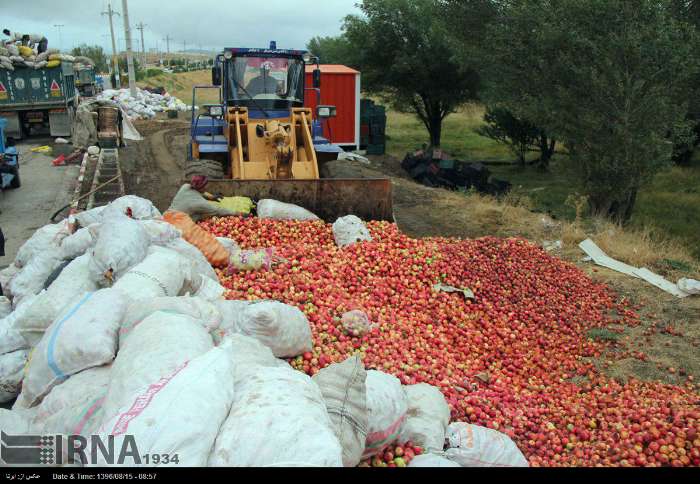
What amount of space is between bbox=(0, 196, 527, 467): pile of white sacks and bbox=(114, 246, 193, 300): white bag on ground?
0.04 feet

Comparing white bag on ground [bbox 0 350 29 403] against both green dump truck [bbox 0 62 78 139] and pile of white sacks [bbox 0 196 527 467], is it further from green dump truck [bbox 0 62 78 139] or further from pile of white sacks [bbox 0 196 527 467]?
green dump truck [bbox 0 62 78 139]

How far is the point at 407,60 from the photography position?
2241 centimetres

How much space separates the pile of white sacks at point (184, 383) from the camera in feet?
8.50

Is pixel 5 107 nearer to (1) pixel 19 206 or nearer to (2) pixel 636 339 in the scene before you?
(1) pixel 19 206

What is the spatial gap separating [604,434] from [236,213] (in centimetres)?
565

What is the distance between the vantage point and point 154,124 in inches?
1010

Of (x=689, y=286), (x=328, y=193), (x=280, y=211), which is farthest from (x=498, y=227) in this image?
(x=280, y=211)

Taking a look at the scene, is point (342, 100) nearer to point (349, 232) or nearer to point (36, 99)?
point (36, 99)

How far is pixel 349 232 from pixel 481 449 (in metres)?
4.57

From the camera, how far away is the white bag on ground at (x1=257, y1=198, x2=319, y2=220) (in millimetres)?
8531

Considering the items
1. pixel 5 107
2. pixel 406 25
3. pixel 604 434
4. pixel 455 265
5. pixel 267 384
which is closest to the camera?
pixel 267 384

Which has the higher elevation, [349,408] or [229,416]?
[229,416]

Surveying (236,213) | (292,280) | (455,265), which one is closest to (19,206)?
(236,213)

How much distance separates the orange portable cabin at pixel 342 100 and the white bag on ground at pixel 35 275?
14160 mm
